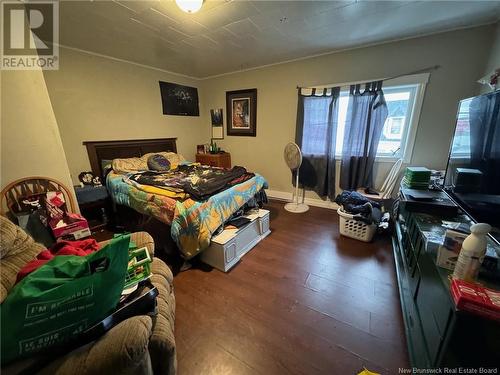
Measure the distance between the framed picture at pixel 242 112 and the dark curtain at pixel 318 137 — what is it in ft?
3.08

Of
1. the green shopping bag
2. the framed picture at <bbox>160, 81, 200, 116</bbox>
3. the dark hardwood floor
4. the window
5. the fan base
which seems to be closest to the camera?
the green shopping bag

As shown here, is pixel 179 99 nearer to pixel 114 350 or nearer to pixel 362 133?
pixel 362 133

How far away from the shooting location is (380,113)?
9.33 ft

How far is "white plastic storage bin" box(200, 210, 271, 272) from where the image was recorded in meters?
1.95

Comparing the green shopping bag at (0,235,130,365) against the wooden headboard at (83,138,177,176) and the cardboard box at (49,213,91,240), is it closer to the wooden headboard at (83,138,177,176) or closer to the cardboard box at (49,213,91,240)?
the cardboard box at (49,213,91,240)

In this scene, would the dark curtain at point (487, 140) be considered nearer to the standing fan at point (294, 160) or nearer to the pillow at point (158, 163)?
the standing fan at point (294, 160)

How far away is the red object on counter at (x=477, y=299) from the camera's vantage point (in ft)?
2.26

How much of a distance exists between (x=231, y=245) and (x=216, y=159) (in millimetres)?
2572

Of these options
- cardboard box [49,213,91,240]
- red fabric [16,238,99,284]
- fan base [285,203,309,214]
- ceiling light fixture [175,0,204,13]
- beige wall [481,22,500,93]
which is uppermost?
ceiling light fixture [175,0,204,13]

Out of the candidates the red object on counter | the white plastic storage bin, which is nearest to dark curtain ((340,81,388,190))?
the white plastic storage bin

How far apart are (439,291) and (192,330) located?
4.74 feet

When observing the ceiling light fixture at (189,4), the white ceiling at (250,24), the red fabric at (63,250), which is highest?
the white ceiling at (250,24)

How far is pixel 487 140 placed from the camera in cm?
113

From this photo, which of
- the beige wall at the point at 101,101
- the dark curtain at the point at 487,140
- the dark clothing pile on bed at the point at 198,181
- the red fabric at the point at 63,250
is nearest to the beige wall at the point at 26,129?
the dark clothing pile on bed at the point at 198,181
